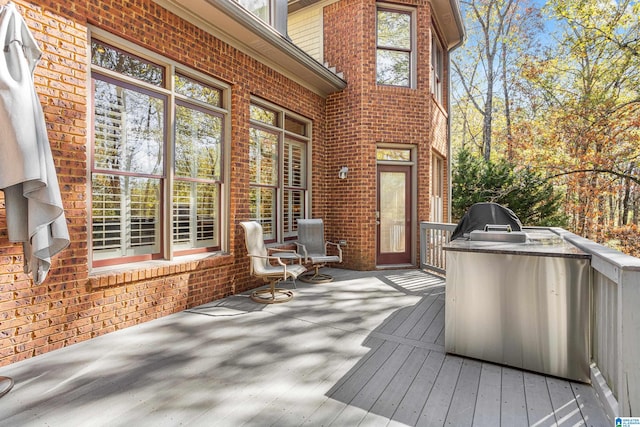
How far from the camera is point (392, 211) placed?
655 centimetres

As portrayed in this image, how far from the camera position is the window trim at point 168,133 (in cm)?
305

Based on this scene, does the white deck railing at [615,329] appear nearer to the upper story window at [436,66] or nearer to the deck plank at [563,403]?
the deck plank at [563,403]

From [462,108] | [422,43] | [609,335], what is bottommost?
[609,335]

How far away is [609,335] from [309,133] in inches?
209

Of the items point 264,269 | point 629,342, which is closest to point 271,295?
point 264,269

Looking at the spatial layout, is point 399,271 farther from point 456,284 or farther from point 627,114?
point 627,114

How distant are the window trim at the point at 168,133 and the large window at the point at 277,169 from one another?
2.02ft

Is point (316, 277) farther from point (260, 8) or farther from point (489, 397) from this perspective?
point (260, 8)

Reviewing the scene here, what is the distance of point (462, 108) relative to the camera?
16281mm

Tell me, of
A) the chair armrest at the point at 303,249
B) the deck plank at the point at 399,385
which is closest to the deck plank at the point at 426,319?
the deck plank at the point at 399,385

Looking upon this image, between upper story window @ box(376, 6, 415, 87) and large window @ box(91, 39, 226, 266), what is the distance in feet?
11.8

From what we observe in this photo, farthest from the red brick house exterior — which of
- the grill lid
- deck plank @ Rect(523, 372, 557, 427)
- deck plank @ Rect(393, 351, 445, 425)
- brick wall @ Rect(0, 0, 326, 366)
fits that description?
deck plank @ Rect(523, 372, 557, 427)

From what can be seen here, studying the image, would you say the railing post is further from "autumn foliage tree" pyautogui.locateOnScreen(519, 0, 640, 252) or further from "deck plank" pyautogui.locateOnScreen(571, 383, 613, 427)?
"autumn foliage tree" pyautogui.locateOnScreen(519, 0, 640, 252)

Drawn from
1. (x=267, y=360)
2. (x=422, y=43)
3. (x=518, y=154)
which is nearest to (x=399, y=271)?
(x=267, y=360)
